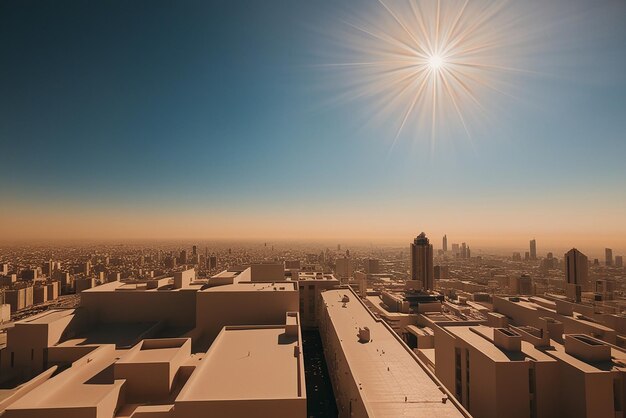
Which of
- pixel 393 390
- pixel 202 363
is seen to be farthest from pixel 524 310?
pixel 202 363

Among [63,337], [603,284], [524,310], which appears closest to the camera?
[63,337]

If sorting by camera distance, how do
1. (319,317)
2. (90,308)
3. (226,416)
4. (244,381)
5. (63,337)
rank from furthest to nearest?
(319,317) → (90,308) → (63,337) → (244,381) → (226,416)

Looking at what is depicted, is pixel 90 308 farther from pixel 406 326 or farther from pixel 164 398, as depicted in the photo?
pixel 406 326

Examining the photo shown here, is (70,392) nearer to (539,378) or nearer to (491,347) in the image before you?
(491,347)

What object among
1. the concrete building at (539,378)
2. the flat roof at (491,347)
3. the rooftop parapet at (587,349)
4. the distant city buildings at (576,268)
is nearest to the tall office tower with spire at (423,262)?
the distant city buildings at (576,268)

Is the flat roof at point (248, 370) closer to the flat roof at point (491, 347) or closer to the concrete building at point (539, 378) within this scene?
the concrete building at point (539, 378)

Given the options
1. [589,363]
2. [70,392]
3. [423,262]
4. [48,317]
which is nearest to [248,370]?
[70,392]
